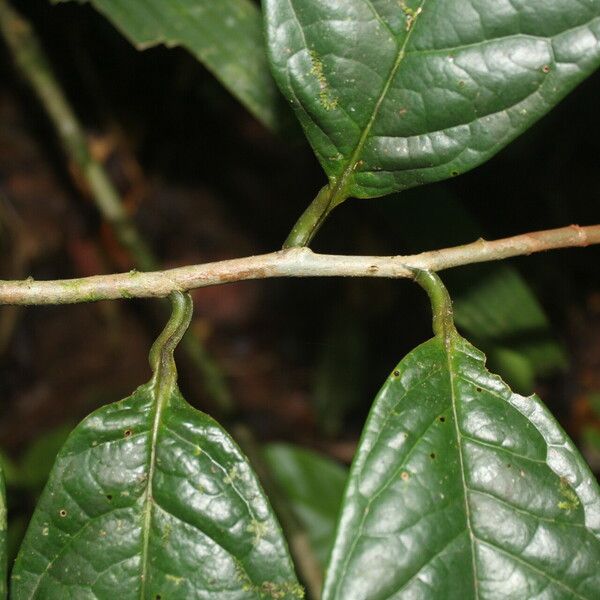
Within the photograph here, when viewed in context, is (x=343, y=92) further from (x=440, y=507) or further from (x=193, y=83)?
(x=193, y=83)

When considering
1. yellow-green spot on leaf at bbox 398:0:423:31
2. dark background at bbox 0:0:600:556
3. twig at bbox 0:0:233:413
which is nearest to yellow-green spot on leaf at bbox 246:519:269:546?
yellow-green spot on leaf at bbox 398:0:423:31

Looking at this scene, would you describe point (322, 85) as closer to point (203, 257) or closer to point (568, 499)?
point (568, 499)

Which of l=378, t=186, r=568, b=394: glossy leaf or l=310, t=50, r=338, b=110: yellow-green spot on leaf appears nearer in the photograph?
l=310, t=50, r=338, b=110: yellow-green spot on leaf

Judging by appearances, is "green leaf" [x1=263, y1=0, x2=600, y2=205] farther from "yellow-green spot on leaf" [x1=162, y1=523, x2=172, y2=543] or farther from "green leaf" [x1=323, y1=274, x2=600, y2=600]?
"yellow-green spot on leaf" [x1=162, y1=523, x2=172, y2=543]

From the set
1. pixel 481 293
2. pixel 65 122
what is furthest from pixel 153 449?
pixel 65 122

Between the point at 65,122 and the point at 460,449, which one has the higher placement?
the point at 65,122
